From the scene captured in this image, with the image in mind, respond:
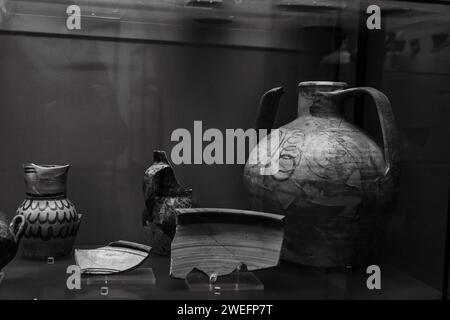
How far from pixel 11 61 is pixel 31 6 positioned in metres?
0.15

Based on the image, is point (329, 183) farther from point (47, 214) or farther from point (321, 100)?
point (47, 214)

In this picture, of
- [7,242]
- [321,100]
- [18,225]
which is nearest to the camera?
[7,242]

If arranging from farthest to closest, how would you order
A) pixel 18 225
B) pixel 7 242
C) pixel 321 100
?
pixel 321 100, pixel 18 225, pixel 7 242

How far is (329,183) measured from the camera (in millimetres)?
1349

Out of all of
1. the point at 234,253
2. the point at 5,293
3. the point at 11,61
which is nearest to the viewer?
the point at 5,293

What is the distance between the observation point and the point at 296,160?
4.52 ft

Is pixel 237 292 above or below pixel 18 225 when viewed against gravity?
below

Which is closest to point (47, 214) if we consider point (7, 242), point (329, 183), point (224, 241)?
point (7, 242)

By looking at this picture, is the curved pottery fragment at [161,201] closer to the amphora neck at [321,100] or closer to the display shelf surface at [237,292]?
the display shelf surface at [237,292]

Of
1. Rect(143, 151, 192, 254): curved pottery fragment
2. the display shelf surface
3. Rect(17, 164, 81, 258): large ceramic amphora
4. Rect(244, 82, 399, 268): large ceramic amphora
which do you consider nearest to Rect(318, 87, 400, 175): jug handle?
Rect(244, 82, 399, 268): large ceramic amphora

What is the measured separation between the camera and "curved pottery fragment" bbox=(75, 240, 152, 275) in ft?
4.26

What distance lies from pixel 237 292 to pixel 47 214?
0.49 m
